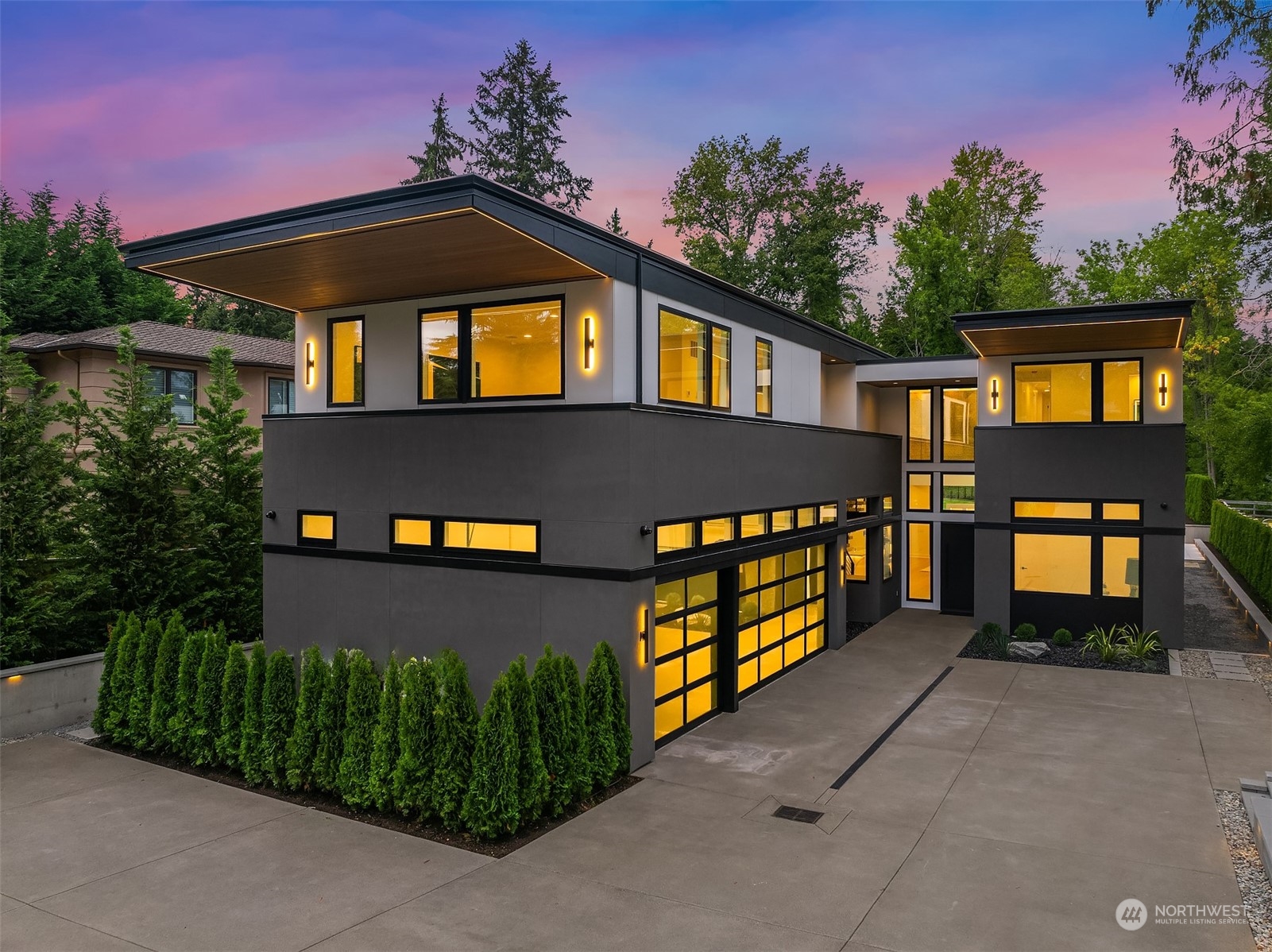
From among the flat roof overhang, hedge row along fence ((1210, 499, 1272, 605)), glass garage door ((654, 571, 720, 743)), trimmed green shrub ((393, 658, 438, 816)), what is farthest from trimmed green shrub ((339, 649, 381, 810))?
hedge row along fence ((1210, 499, 1272, 605))

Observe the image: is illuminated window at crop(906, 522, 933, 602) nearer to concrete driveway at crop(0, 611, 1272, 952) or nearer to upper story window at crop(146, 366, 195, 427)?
concrete driveway at crop(0, 611, 1272, 952)

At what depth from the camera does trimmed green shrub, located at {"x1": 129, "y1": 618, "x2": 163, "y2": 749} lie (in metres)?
11.1

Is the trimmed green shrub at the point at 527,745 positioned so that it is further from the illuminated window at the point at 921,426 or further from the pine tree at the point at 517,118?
the pine tree at the point at 517,118

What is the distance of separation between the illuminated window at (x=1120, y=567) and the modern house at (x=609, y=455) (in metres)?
0.04

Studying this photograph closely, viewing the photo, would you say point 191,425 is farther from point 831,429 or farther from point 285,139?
point 831,429

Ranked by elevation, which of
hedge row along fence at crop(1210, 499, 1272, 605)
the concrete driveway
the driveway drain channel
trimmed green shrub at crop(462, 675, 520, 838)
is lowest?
the driveway drain channel

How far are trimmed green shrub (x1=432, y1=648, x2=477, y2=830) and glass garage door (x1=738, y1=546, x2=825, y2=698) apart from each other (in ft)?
19.1

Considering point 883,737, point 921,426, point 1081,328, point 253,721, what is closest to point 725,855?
point 883,737

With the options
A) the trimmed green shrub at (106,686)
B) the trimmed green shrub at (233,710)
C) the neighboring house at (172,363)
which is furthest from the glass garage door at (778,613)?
the neighboring house at (172,363)

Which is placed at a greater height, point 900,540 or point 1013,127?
point 1013,127

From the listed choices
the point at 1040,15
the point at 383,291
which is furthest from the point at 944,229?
the point at 383,291

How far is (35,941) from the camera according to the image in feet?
21.1

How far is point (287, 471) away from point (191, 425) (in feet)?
37.7

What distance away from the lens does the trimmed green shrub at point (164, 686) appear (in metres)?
10.9
